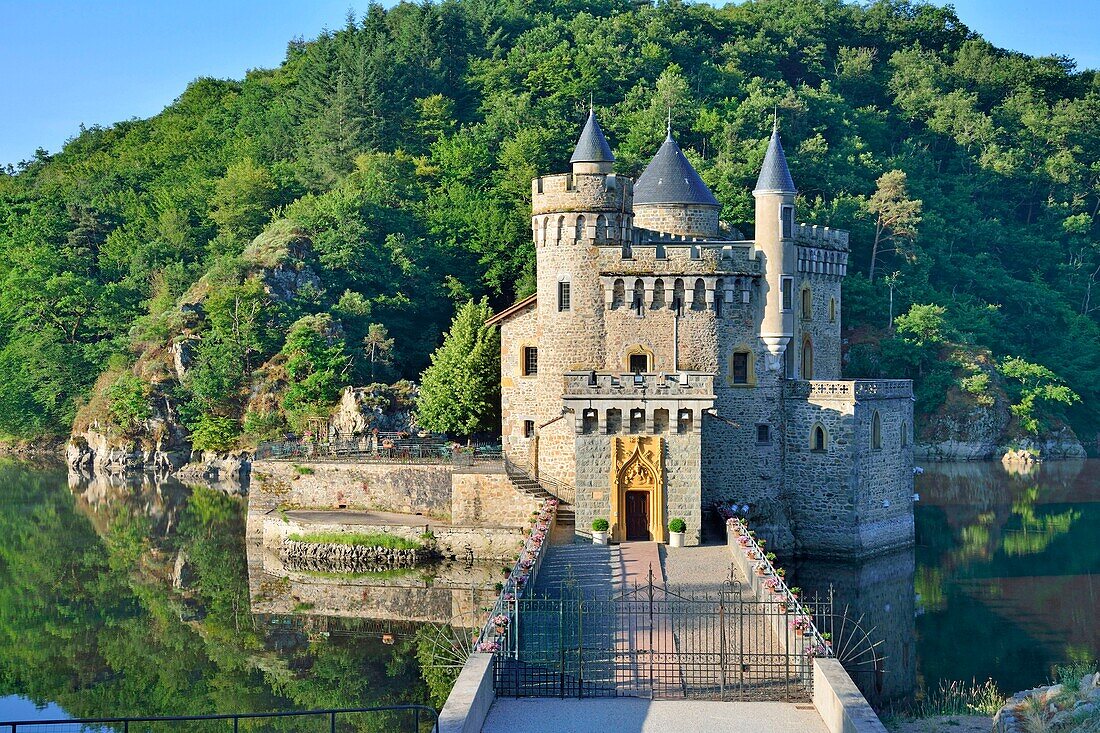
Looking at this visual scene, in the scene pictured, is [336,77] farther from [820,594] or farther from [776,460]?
[820,594]

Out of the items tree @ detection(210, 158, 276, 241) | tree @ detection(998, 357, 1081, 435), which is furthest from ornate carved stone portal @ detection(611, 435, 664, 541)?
tree @ detection(210, 158, 276, 241)

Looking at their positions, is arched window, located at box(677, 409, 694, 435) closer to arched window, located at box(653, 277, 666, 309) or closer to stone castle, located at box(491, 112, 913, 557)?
stone castle, located at box(491, 112, 913, 557)

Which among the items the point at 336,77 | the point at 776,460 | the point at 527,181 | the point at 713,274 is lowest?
the point at 776,460

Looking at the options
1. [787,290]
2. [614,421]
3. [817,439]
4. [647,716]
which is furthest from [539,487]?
[647,716]

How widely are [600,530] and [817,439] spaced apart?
9199 millimetres

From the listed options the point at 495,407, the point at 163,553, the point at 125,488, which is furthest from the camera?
the point at 125,488

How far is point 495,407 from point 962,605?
815 inches

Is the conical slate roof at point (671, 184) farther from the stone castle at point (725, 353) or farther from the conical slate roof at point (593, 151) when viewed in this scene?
the conical slate roof at point (593, 151)

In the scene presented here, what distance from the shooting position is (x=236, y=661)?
32.9 m

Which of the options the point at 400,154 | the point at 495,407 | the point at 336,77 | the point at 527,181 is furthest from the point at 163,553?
the point at 336,77

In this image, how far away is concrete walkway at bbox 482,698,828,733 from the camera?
21906mm

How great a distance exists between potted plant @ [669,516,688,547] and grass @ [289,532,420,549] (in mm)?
8675

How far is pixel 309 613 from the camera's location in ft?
122

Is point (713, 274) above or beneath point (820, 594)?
above
